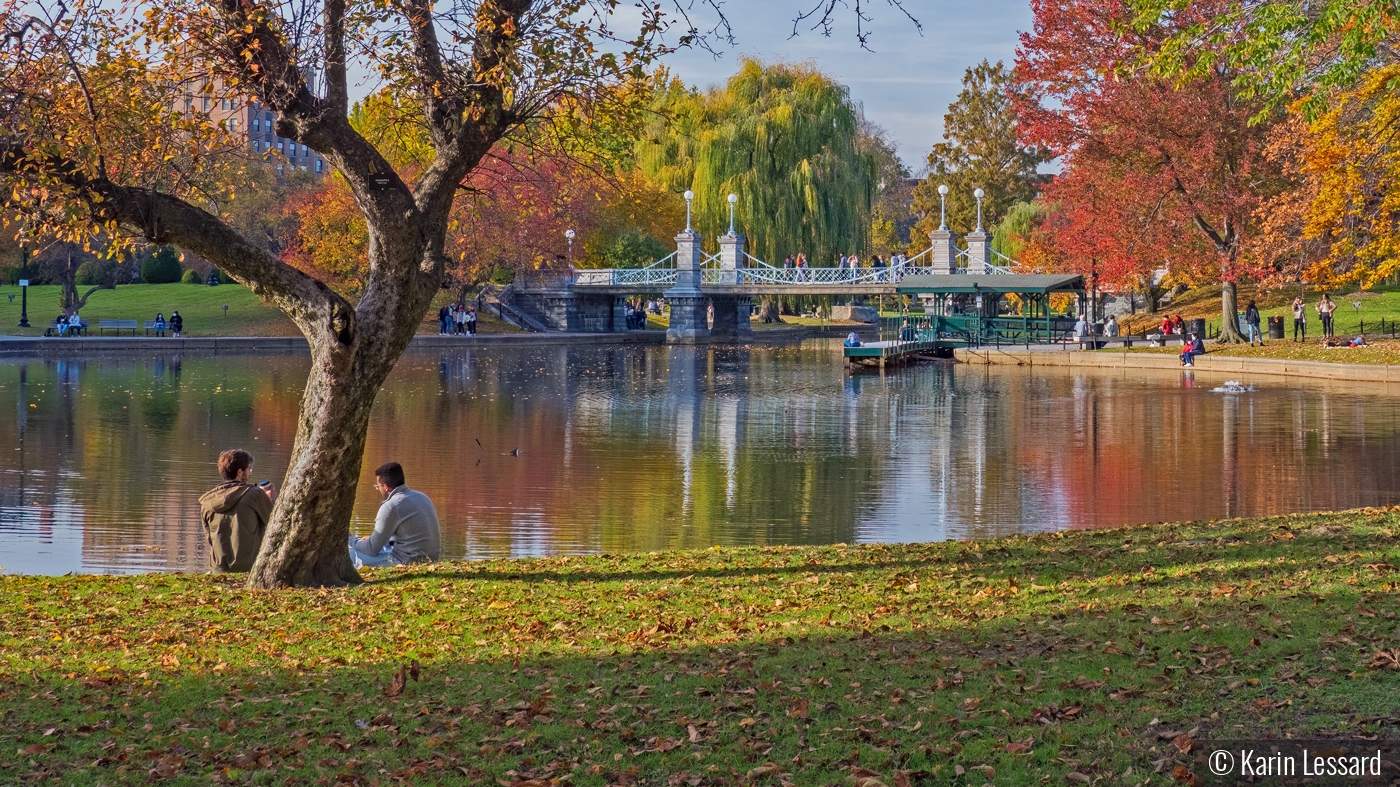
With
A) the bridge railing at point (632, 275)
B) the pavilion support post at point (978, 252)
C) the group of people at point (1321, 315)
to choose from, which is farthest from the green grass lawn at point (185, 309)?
the group of people at point (1321, 315)

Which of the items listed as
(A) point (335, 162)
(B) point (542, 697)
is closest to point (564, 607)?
(B) point (542, 697)

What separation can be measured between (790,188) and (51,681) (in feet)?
188

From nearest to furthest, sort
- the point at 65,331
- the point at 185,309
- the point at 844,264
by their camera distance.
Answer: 1. the point at 65,331
2. the point at 844,264
3. the point at 185,309

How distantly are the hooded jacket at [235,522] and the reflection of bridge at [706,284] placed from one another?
43747 mm

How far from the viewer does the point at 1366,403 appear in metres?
26.5

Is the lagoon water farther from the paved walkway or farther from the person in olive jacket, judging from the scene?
the paved walkway

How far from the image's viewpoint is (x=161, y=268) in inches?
2862

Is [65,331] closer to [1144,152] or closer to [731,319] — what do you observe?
[731,319]

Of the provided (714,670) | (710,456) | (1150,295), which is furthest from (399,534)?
(1150,295)

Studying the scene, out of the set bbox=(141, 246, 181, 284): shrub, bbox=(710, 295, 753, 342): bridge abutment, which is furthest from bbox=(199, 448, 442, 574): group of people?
bbox=(141, 246, 181, 284): shrub

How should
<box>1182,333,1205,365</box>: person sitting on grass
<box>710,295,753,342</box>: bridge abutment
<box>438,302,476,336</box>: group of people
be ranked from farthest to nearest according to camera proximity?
<box>710,295,753,342</box>: bridge abutment → <box>438,302,476,336</box>: group of people → <box>1182,333,1205,365</box>: person sitting on grass

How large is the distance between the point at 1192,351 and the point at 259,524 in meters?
31.5

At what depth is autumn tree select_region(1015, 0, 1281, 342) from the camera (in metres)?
39.3
